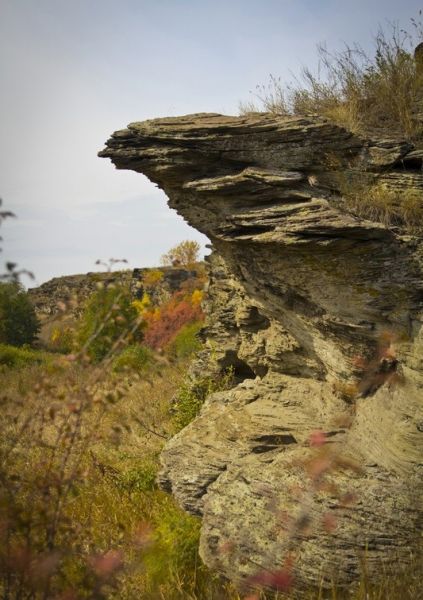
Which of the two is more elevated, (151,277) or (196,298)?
(196,298)

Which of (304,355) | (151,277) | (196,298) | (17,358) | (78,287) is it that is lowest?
(304,355)

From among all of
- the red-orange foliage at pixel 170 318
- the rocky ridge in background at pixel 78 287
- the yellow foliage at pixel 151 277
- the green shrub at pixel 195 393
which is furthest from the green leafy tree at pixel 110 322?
the rocky ridge in background at pixel 78 287

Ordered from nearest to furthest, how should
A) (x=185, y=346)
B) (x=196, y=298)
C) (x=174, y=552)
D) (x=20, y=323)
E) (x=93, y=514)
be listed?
(x=174, y=552) → (x=93, y=514) → (x=185, y=346) → (x=20, y=323) → (x=196, y=298)

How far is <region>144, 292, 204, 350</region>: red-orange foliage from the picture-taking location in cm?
3269

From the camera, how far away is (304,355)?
6008 mm

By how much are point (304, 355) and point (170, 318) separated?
29984 mm

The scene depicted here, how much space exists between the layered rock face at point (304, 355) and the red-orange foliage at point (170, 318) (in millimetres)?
25546

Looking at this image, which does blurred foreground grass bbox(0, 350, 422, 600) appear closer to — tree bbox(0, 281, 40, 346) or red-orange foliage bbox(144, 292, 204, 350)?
tree bbox(0, 281, 40, 346)

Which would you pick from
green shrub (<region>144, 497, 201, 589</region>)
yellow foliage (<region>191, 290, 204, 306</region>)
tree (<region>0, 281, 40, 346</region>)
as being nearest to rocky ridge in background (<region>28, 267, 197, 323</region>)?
yellow foliage (<region>191, 290, 204, 306</region>)

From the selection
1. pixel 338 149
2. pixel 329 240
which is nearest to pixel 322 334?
pixel 329 240

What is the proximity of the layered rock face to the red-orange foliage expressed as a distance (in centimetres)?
2555

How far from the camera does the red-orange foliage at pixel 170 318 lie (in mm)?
32688

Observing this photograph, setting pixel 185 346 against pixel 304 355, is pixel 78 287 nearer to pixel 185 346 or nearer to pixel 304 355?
pixel 185 346

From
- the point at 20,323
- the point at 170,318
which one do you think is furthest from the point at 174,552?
the point at 170,318
